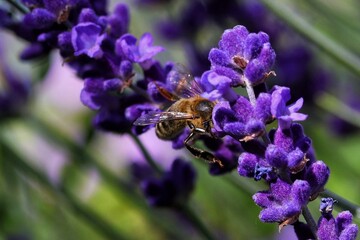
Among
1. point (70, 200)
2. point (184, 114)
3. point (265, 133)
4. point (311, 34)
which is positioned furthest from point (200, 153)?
point (70, 200)

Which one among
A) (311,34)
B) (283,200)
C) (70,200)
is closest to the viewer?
(283,200)

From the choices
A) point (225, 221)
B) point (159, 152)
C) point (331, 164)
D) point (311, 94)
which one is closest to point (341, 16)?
point (311, 94)

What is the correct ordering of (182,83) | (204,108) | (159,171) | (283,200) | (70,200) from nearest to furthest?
1. (283,200)
2. (204,108)
3. (182,83)
4. (159,171)
5. (70,200)

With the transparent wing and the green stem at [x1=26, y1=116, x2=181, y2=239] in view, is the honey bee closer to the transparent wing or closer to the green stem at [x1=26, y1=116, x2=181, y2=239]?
the transparent wing

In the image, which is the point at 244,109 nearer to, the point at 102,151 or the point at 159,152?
the point at 159,152

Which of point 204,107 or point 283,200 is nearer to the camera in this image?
point 283,200

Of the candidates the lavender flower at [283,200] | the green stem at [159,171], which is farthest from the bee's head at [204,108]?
the green stem at [159,171]

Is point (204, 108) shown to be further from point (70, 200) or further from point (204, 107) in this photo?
point (70, 200)
